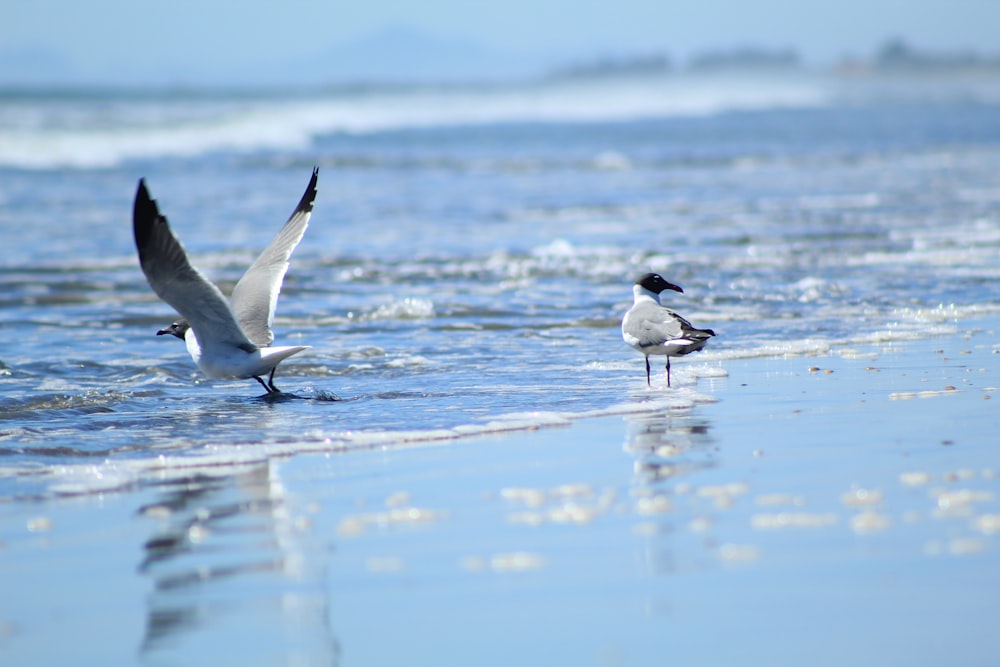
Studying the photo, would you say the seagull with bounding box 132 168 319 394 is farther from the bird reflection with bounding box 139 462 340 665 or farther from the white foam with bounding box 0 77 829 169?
the white foam with bounding box 0 77 829 169

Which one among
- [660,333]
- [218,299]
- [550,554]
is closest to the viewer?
[550,554]

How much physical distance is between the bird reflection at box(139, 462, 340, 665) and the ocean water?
0.75 m

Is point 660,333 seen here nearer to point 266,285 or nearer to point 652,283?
point 652,283

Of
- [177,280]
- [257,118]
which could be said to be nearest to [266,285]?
[177,280]

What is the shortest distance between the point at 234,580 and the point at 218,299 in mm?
3182

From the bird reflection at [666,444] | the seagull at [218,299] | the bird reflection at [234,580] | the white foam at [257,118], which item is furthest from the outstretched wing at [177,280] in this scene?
the white foam at [257,118]

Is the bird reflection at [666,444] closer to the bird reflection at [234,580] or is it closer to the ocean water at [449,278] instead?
the ocean water at [449,278]

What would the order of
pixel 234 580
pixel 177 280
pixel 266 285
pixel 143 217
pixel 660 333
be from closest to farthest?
1. pixel 234 580
2. pixel 143 217
3. pixel 177 280
4. pixel 660 333
5. pixel 266 285

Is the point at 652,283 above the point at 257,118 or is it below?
below

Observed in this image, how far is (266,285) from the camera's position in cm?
839

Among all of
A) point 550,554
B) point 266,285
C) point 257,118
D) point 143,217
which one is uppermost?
point 257,118

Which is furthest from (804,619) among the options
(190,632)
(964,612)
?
(190,632)

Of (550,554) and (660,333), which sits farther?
(660,333)

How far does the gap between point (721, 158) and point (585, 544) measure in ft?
88.8
